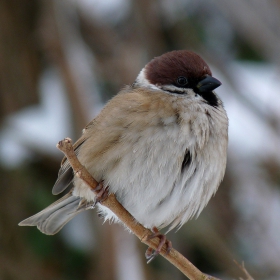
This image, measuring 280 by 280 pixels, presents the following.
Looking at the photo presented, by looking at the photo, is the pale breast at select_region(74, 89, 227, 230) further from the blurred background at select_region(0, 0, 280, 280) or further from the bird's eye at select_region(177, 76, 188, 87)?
the blurred background at select_region(0, 0, 280, 280)

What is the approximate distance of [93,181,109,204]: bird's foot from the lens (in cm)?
257

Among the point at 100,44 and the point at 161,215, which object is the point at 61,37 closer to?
the point at 100,44

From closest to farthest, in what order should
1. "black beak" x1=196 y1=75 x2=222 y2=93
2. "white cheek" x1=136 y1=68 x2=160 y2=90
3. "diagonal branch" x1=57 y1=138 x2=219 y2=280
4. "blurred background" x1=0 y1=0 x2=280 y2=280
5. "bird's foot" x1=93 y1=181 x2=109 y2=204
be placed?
"diagonal branch" x1=57 y1=138 x2=219 y2=280 → "bird's foot" x1=93 y1=181 x2=109 y2=204 → "black beak" x1=196 y1=75 x2=222 y2=93 → "white cheek" x1=136 y1=68 x2=160 y2=90 → "blurred background" x1=0 y1=0 x2=280 y2=280

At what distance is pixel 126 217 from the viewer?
2480 millimetres

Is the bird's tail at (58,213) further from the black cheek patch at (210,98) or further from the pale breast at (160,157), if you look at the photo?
the black cheek patch at (210,98)

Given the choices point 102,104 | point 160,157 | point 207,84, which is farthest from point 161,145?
point 102,104

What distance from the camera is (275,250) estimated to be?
4234 mm

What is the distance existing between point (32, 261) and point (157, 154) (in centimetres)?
202

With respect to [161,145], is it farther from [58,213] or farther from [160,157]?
[58,213]

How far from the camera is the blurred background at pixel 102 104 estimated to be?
167 inches

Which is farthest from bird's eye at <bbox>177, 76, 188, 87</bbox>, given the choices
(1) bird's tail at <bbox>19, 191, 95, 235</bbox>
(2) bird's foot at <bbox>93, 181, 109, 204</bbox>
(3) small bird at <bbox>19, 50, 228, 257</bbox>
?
(1) bird's tail at <bbox>19, 191, 95, 235</bbox>

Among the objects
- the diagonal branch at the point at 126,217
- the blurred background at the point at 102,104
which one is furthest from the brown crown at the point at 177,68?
the blurred background at the point at 102,104

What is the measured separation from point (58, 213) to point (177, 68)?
1080mm

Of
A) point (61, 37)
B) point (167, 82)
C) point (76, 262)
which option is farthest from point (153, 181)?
point (61, 37)
